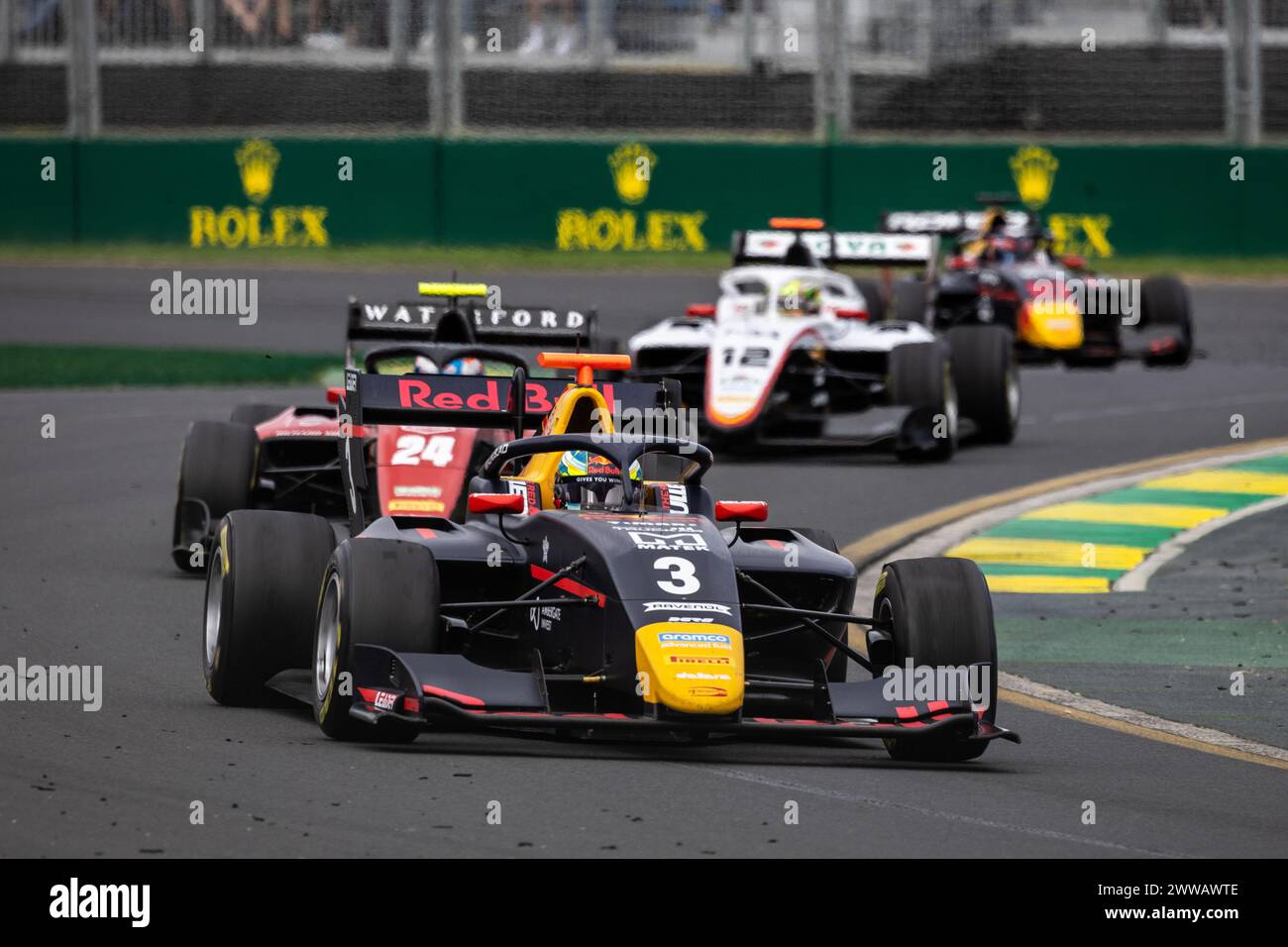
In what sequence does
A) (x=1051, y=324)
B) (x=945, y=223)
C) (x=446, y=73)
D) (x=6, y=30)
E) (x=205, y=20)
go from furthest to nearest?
(x=205, y=20)
(x=6, y=30)
(x=446, y=73)
(x=945, y=223)
(x=1051, y=324)

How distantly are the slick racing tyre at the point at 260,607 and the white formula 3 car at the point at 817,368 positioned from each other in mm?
9280

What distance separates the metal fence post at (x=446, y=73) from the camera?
3594cm

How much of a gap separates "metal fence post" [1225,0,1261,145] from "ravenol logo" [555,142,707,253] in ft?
25.3

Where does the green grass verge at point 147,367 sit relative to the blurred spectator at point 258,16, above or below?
below

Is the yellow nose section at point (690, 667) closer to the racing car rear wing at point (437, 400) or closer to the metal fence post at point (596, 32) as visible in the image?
the racing car rear wing at point (437, 400)

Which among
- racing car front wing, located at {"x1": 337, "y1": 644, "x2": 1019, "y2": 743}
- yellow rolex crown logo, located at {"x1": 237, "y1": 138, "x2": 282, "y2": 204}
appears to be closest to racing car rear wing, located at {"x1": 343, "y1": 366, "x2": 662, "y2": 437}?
racing car front wing, located at {"x1": 337, "y1": 644, "x2": 1019, "y2": 743}

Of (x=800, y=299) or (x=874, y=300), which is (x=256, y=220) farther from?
(x=800, y=299)

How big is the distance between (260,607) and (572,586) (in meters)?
1.36

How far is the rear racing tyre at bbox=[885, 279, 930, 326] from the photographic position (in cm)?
2419

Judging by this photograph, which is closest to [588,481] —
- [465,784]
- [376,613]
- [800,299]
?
[376,613]

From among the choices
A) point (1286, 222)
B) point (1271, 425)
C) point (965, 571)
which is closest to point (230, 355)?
point (1271, 425)

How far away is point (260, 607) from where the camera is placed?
9672 millimetres

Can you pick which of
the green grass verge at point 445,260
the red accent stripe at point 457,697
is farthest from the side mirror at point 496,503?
the green grass verge at point 445,260

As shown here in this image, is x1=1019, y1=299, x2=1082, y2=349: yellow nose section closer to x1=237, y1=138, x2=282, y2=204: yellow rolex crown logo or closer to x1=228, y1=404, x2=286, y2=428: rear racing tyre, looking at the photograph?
x1=228, y1=404, x2=286, y2=428: rear racing tyre
